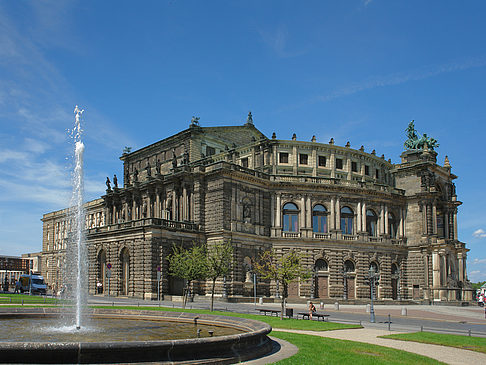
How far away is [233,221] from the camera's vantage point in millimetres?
57969

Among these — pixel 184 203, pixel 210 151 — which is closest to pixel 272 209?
pixel 184 203

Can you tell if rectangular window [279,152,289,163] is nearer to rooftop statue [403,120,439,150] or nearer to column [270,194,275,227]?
column [270,194,275,227]

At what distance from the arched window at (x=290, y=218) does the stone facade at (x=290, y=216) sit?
13 cm

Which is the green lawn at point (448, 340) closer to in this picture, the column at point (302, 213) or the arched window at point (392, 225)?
the column at point (302, 213)

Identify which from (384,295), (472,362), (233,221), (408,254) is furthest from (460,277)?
(472,362)

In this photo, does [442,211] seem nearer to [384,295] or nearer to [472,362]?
[384,295]

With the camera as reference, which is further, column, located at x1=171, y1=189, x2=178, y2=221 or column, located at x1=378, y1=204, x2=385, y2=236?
column, located at x1=378, y1=204, x2=385, y2=236

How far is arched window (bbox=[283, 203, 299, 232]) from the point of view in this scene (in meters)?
64.3

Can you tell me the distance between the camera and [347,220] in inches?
2645

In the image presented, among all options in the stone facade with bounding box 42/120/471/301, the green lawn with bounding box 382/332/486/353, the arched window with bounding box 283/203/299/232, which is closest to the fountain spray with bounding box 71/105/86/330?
the green lawn with bounding box 382/332/486/353

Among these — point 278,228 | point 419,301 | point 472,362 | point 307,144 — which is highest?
point 307,144

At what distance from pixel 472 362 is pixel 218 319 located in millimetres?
9737

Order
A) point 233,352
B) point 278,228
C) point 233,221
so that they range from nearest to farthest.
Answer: point 233,352 < point 233,221 < point 278,228

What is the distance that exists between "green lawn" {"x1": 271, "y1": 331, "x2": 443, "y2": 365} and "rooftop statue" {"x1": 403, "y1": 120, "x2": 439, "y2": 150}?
196 feet
